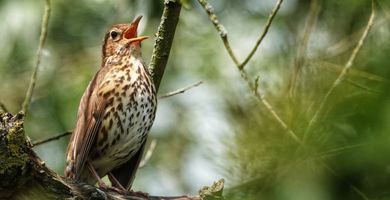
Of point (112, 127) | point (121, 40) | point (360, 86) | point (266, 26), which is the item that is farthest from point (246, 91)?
point (121, 40)

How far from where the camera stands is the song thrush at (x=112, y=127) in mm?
4922

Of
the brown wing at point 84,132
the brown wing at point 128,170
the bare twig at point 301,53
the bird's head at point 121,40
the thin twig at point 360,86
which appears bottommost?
the brown wing at point 128,170

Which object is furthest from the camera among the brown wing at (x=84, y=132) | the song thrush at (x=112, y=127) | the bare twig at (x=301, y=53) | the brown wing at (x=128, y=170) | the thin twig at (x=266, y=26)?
the brown wing at (x=128, y=170)

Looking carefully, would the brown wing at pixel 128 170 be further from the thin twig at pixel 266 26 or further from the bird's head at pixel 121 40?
the thin twig at pixel 266 26

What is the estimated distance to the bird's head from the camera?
5.69 meters

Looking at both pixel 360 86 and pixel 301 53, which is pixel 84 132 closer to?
pixel 301 53

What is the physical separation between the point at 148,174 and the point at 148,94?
311 centimetres

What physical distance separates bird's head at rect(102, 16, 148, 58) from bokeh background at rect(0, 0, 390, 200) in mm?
535

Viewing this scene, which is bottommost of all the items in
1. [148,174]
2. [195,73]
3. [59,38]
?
[148,174]

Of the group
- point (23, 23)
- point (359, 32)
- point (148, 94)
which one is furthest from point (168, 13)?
point (23, 23)

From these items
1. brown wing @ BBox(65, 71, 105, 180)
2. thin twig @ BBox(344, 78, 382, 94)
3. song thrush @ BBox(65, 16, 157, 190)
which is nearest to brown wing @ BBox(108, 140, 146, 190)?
song thrush @ BBox(65, 16, 157, 190)

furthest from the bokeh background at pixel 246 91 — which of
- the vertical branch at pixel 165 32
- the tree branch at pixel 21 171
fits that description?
the tree branch at pixel 21 171

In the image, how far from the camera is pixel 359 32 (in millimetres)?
4480

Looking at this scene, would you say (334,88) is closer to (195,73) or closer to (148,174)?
(195,73)
